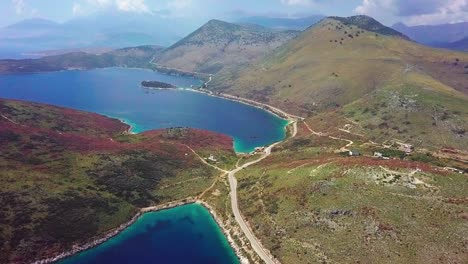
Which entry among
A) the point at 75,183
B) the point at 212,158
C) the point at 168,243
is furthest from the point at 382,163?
the point at 75,183

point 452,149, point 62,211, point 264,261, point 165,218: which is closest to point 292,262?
point 264,261

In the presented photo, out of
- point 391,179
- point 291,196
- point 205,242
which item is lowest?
point 205,242

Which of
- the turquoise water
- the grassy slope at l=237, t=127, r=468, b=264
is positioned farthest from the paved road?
the turquoise water

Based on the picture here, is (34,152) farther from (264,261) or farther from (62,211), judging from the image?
(264,261)

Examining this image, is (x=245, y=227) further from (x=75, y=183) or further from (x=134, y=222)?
(x=75, y=183)

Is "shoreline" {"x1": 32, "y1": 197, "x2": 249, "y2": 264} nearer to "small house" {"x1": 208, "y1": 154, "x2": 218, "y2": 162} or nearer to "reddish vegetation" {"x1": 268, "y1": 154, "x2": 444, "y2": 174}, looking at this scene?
"small house" {"x1": 208, "y1": 154, "x2": 218, "y2": 162}

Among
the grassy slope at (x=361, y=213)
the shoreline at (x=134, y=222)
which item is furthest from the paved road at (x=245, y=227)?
the shoreline at (x=134, y=222)

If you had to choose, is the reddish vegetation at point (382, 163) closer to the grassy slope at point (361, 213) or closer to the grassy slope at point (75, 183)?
the grassy slope at point (361, 213)
